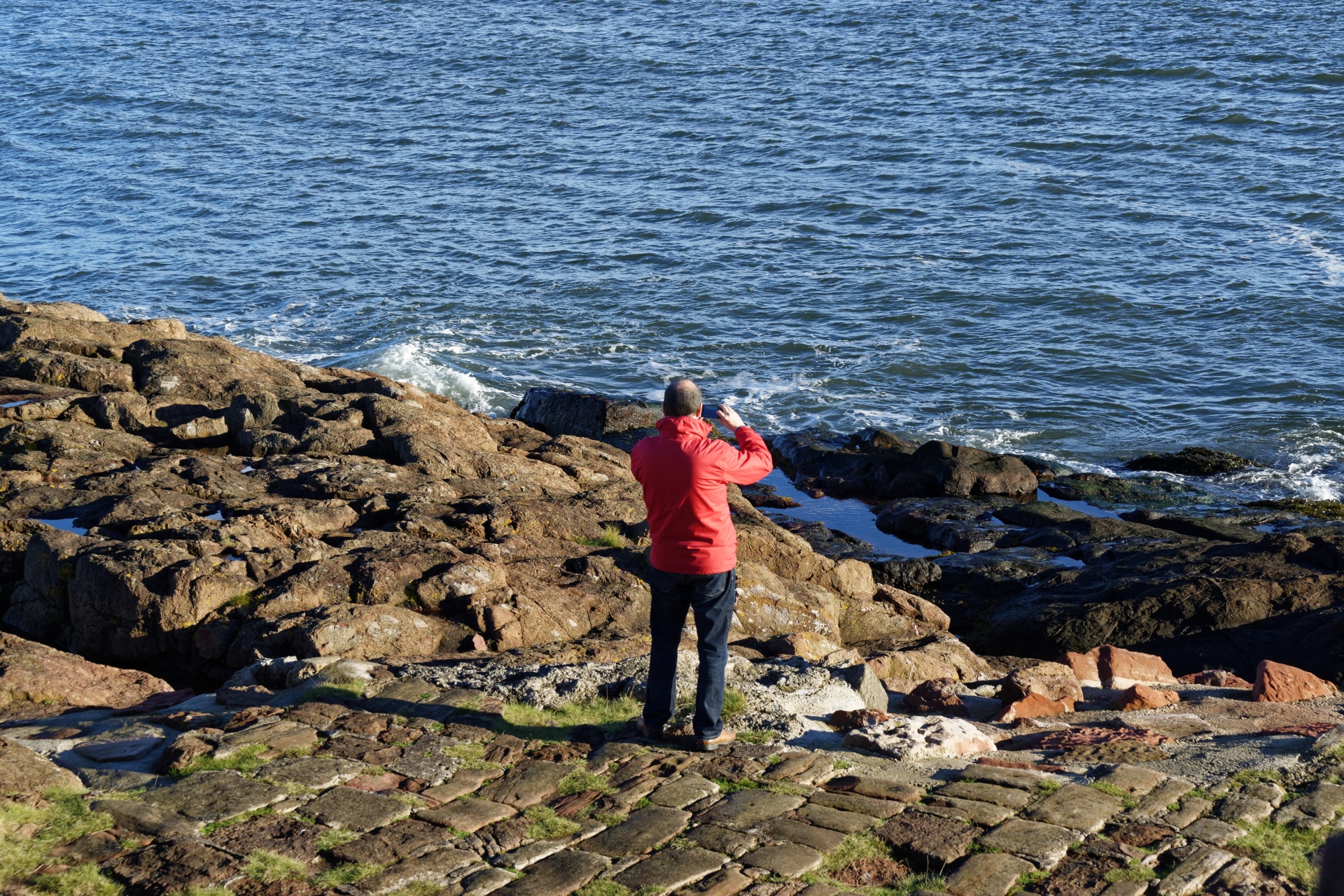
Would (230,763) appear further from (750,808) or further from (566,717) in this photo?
(750,808)

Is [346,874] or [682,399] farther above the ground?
[682,399]

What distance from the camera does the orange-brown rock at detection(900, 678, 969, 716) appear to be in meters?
8.47

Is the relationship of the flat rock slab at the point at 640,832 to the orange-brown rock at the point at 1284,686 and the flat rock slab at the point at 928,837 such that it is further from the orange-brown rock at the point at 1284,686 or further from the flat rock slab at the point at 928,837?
the orange-brown rock at the point at 1284,686

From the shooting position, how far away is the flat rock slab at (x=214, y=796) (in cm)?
572

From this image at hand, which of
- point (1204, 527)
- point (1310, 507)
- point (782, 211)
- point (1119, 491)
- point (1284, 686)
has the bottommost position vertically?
point (1119, 491)

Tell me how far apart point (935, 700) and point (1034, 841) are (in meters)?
2.83

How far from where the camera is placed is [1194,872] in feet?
18.0

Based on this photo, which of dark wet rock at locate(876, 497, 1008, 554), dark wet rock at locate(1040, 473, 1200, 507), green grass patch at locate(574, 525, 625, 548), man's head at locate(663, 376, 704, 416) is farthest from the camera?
dark wet rock at locate(1040, 473, 1200, 507)

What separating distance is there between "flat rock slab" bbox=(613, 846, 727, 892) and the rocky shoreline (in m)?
0.02

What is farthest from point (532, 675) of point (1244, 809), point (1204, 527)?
point (1204, 527)

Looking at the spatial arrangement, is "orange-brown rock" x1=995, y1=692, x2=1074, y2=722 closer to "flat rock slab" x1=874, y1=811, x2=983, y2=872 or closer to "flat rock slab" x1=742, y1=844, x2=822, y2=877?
"flat rock slab" x1=874, y1=811, x2=983, y2=872

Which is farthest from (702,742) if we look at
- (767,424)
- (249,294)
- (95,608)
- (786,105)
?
(786,105)

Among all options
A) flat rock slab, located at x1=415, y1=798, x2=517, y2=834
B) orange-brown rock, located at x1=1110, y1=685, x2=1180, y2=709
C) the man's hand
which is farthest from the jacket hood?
orange-brown rock, located at x1=1110, y1=685, x2=1180, y2=709

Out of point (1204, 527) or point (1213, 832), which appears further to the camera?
point (1204, 527)
